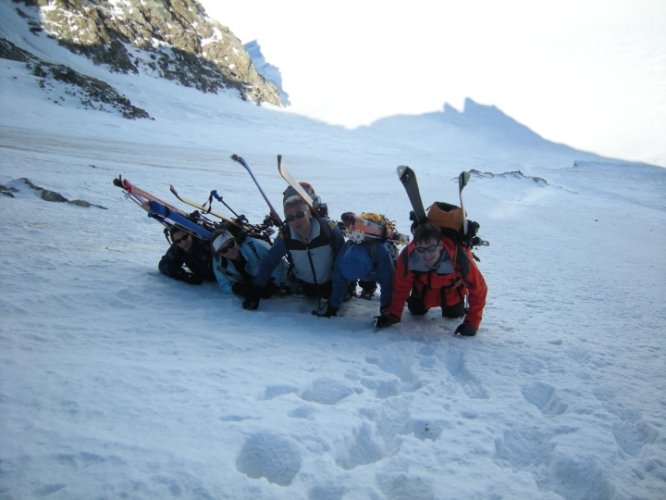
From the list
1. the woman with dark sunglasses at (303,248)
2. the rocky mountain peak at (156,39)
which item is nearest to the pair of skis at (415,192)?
the woman with dark sunglasses at (303,248)

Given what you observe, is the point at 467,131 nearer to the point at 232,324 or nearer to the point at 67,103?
the point at 67,103

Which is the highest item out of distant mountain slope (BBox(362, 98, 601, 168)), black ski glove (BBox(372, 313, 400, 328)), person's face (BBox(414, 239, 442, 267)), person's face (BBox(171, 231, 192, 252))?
distant mountain slope (BBox(362, 98, 601, 168))

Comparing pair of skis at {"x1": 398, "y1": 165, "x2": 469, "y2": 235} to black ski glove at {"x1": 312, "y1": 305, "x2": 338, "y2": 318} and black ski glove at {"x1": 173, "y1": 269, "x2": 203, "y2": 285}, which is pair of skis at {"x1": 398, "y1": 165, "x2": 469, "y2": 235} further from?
black ski glove at {"x1": 173, "y1": 269, "x2": 203, "y2": 285}

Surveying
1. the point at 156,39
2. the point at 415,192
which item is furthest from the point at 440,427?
the point at 156,39

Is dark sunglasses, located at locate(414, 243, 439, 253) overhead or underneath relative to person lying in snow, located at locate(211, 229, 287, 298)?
overhead

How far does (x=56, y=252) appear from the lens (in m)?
4.52

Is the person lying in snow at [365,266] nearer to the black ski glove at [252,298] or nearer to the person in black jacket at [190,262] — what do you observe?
the black ski glove at [252,298]

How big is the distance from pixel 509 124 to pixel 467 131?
18.8 ft

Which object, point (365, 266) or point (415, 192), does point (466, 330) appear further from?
point (415, 192)

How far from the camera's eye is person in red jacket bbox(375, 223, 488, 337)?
332 cm

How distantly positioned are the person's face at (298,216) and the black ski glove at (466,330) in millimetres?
1672

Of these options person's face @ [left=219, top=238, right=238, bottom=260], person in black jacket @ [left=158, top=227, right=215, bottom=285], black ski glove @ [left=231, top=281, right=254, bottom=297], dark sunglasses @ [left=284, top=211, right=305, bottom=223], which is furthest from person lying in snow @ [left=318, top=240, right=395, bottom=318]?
person in black jacket @ [left=158, top=227, right=215, bottom=285]

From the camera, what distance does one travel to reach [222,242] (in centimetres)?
398

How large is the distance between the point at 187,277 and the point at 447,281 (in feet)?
9.31
